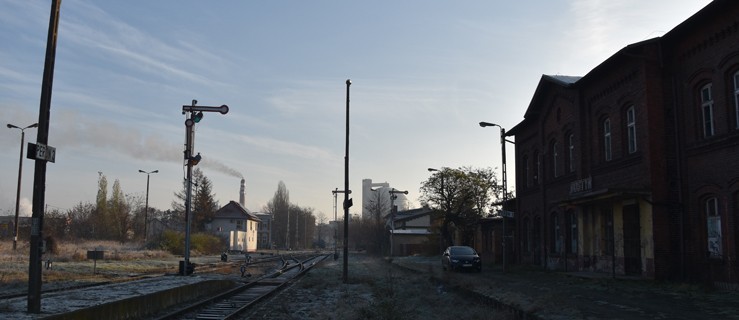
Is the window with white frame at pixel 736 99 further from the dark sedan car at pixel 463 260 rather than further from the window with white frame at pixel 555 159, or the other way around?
the dark sedan car at pixel 463 260

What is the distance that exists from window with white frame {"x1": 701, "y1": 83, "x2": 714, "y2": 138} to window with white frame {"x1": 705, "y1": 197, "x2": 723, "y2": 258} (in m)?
2.16

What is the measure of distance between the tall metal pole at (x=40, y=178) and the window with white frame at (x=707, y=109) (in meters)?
18.6

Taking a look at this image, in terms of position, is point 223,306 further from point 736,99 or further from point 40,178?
point 736,99

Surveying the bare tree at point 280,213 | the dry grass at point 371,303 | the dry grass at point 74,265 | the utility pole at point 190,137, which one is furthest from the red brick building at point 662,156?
the bare tree at point 280,213

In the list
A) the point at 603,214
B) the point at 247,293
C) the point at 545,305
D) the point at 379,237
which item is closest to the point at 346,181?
the point at 247,293

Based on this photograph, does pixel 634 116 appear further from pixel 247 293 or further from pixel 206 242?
pixel 206 242

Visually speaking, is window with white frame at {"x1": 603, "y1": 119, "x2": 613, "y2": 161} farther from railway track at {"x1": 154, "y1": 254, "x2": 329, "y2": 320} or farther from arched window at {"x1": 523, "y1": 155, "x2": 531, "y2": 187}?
railway track at {"x1": 154, "y1": 254, "x2": 329, "y2": 320}

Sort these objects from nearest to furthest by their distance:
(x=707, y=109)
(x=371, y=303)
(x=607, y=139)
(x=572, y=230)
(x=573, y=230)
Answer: (x=371, y=303) < (x=707, y=109) < (x=607, y=139) < (x=573, y=230) < (x=572, y=230)

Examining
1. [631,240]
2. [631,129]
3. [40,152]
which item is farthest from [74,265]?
[631,129]

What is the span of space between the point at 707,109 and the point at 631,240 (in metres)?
6.37

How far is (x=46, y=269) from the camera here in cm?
2952

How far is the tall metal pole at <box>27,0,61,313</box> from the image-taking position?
464 inches

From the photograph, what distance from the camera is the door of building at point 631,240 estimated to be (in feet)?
78.3

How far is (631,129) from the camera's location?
2411 cm
